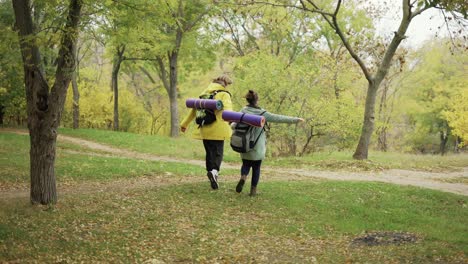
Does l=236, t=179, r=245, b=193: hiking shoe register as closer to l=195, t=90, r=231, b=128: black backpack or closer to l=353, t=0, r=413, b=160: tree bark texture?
l=195, t=90, r=231, b=128: black backpack

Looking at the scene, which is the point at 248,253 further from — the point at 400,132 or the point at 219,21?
the point at 400,132

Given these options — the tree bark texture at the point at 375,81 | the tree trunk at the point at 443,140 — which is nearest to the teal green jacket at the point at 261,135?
the tree bark texture at the point at 375,81

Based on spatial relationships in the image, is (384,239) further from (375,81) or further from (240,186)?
(375,81)

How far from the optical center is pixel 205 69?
28.6 meters

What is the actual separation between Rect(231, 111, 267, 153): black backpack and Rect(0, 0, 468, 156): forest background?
88.9 inches

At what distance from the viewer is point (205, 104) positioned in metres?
8.74

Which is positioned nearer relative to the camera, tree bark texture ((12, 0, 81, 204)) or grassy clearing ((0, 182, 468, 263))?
grassy clearing ((0, 182, 468, 263))

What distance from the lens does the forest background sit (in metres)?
10.4

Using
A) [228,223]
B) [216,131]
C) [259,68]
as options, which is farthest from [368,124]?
[228,223]

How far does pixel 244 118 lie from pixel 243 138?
41cm

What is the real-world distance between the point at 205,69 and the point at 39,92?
21981 millimetres

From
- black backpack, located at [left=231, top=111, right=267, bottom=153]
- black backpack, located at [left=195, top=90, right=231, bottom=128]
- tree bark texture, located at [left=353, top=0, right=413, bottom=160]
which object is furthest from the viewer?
tree bark texture, located at [left=353, top=0, right=413, bottom=160]

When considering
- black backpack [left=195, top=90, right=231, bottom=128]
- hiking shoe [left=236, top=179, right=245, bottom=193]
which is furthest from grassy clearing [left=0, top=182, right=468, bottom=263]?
black backpack [left=195, top=90, right=231, bottom=128]

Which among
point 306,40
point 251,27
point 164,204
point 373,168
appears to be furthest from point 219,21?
point 164,204
